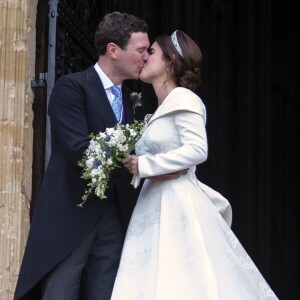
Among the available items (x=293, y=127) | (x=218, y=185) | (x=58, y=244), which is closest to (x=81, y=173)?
(x=58, y=244)

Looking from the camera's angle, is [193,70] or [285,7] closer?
[193,70]

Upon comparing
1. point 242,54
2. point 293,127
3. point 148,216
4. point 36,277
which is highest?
point 242,54

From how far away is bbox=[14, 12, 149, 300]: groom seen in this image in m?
3.83

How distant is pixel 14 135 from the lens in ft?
14.8

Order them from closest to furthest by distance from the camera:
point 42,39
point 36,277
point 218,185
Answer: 1. point 36,277
2. point 42,39
3. point 218,185

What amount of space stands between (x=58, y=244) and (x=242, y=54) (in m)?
4.48

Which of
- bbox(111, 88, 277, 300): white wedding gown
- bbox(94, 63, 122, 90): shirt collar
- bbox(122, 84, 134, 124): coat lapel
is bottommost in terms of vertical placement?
bbox(111, 88, 277, 300): white wedding gown

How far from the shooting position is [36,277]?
381 cm

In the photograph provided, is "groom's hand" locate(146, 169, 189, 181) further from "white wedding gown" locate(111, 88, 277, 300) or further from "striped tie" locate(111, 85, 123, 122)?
"striped tie" locate(111, 85, 123, 122)

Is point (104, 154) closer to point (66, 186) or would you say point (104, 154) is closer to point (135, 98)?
point (66, 186)

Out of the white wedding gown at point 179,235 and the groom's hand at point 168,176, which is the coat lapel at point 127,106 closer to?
the white wedding gown at point 179,235

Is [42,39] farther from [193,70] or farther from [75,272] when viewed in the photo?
[75,272]

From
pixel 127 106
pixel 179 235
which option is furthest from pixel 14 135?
pixel 179 235

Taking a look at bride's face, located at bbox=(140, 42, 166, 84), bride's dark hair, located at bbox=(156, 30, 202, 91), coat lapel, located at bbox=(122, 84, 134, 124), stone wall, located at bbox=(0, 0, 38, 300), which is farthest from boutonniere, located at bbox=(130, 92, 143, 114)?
stone wall, located at bbox=(0, 0, 38, 300)
